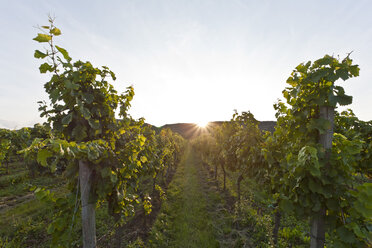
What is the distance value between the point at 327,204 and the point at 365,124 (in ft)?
24.8

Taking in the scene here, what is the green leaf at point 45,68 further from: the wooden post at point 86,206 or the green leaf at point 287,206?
the green leaf at point 287,206

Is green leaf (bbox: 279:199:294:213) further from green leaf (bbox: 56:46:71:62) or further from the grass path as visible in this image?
the grass path

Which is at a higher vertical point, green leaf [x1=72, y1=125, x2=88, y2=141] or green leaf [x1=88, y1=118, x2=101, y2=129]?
green leaf [x1=88, y1=118, x2=101, y2=129]

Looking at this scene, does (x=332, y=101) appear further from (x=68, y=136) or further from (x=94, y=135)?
(x=68, y=136)

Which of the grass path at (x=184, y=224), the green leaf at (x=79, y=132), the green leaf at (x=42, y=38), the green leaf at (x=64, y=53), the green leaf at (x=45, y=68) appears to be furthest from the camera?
the grass path at (x=184, y=224)

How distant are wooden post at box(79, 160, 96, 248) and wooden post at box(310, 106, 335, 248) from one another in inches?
132

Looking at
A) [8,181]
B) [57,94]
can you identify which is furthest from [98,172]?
[8,181]

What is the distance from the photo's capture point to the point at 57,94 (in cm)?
243

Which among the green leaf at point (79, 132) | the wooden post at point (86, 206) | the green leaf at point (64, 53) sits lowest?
the wooden post at point (86, 206)

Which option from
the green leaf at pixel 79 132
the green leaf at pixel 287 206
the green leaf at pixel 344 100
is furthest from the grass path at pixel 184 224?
the green leaf at pixel 344 100

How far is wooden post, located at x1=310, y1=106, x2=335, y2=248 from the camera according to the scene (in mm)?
2328

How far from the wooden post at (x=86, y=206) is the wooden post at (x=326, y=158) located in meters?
3.35

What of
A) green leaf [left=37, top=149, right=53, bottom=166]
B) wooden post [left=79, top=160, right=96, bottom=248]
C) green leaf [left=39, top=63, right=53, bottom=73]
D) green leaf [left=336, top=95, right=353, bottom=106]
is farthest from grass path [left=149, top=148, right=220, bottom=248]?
green leaf [left=39, top=63, right=53, bottom=73]

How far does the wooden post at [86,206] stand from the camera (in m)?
2.57
